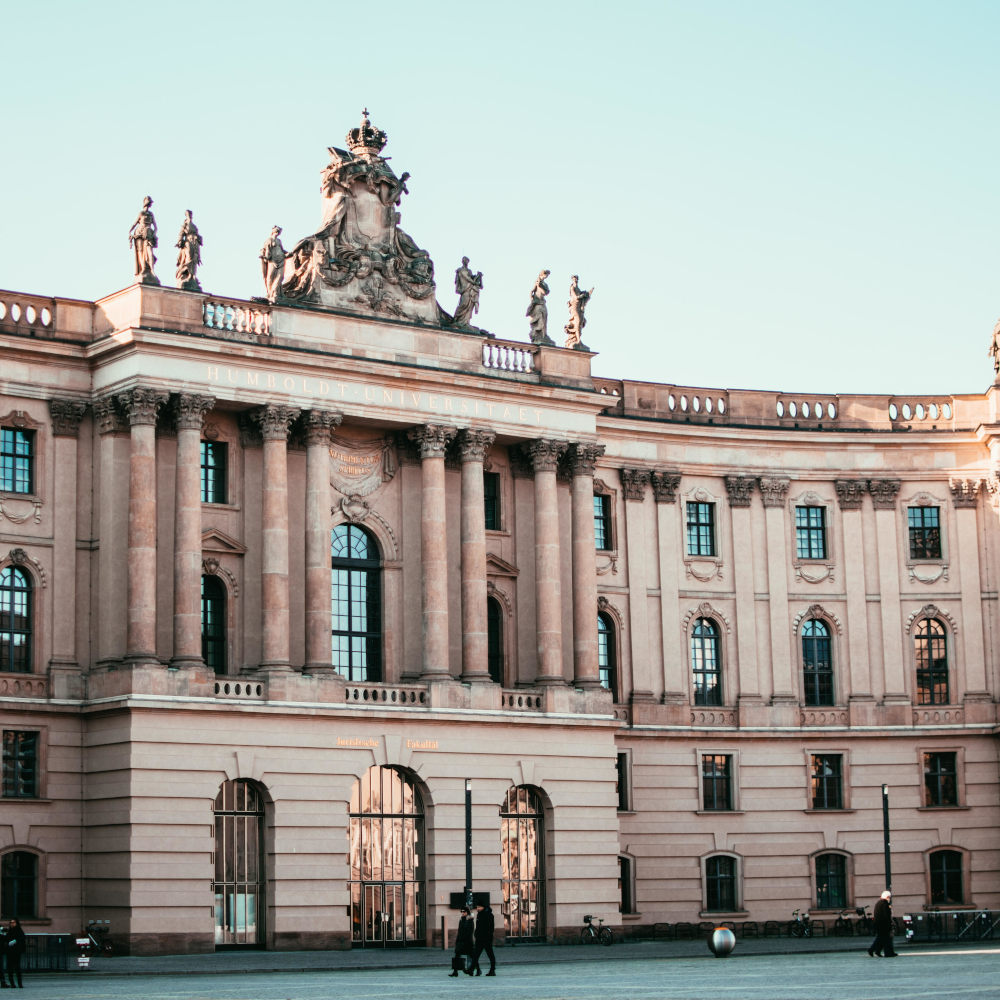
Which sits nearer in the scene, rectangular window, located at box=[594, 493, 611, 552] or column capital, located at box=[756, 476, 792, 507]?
rectangular window, located at box=[594, 493, 611, 552]

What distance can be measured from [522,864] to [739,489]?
53.5 ft

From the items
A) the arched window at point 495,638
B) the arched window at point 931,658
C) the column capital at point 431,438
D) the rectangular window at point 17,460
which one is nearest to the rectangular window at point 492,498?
the arched window at point 495,638

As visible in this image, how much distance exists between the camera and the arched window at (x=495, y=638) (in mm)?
64750

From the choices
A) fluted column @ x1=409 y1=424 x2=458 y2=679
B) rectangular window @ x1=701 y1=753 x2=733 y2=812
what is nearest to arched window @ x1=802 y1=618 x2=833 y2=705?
rectangular window @ x1=701 y1=753 x2=733 y2=812

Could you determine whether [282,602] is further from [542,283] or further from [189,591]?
[542,283]

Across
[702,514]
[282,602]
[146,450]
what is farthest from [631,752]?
[146,450]

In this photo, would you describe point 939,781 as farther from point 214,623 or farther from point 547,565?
point 214,623

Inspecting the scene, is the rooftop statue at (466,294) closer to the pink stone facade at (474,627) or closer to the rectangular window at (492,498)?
the pink stone facade at (474,627)

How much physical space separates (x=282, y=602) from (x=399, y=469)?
6.96 m

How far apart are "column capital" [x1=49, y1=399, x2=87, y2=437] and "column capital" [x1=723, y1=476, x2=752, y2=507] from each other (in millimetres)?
23786

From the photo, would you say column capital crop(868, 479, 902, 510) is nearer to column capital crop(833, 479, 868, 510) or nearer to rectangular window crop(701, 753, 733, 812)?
column capital crop(833, 479, 868, 510)

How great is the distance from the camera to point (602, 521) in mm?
69500

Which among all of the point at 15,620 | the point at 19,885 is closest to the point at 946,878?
the point at 19,885

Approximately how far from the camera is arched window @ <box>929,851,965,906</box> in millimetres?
70125
